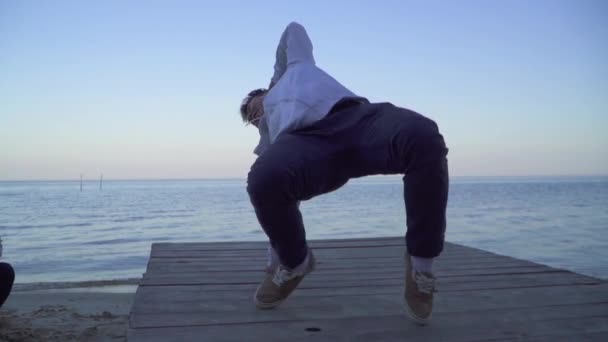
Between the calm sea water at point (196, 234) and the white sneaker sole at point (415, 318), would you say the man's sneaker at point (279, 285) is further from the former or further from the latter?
the calm sea water at point (196, 234)

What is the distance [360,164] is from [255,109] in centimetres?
63

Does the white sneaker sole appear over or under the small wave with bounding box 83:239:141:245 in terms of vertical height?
over

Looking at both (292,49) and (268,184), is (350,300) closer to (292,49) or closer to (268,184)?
(268,184)

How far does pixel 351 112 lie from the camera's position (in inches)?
75.2

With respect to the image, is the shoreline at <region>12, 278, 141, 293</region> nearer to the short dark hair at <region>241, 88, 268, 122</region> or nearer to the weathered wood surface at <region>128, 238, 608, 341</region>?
the weathered wood surface at <region>128, 238, 608, 341</region>

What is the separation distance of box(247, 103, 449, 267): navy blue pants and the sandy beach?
8.50 ft

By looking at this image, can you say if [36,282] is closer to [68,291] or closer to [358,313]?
[68,291]

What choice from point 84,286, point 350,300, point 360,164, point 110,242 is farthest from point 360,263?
point 110,242

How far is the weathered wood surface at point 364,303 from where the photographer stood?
5.87 ft

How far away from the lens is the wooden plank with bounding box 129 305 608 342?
1.74 meters

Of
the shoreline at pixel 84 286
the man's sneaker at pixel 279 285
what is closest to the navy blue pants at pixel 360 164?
the man's sneaker at pixel 279 285

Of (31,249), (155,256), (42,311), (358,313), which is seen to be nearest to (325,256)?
(155,256)

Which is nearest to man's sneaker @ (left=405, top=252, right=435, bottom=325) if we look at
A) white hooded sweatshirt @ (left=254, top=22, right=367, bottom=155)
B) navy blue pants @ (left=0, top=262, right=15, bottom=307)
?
white hooded sweatshirt @ (left=254, top=22, right=367, bottom=155)

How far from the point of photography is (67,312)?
482 cm
